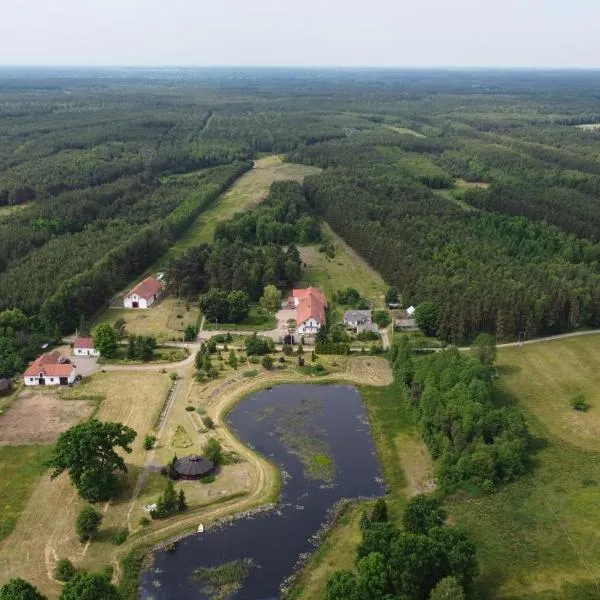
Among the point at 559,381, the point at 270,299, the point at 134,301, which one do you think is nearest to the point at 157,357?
the point at 134,301

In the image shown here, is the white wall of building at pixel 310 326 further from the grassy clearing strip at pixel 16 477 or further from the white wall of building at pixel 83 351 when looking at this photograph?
the grassy clearing strip at pixel 16 477

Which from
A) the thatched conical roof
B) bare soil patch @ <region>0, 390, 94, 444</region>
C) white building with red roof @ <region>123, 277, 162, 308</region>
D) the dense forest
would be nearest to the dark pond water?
the thatched conical roof

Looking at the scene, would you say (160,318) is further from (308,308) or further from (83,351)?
(308,308)

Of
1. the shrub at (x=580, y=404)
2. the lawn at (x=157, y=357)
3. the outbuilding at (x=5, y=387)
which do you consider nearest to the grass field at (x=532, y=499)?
the shrub at (x=580, y=404)

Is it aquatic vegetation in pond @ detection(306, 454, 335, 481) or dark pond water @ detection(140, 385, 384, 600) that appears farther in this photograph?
aquatic vegetation in pond @ detection(306, 454, 335, 481)

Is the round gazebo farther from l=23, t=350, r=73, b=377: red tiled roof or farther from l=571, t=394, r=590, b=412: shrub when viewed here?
l=571, t=394, r=590, b=412: shrub

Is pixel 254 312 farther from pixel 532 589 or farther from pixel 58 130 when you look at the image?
pixel 58 130
